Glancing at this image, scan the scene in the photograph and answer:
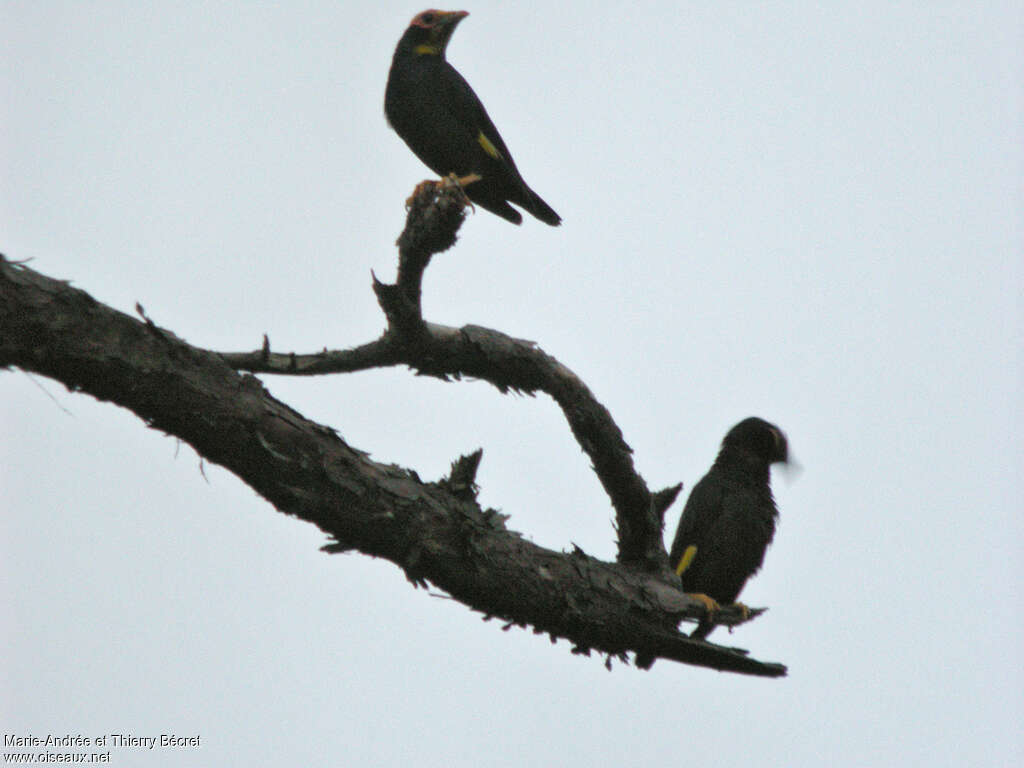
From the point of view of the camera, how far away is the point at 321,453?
3.09 m

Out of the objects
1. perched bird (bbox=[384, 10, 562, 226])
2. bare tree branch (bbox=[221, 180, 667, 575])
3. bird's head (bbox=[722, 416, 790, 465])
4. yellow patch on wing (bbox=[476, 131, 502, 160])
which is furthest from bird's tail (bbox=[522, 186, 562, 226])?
bare tree branch (bbox=[221, 180, 667, 575])

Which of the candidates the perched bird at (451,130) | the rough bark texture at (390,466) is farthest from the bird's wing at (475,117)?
the rough bark texture at (390,466)

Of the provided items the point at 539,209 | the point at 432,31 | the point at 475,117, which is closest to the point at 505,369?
the point at 539,209

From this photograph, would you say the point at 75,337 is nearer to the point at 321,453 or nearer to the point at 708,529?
the point at 321,453

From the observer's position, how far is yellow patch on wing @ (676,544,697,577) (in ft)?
20.8

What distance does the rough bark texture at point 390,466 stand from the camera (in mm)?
2781

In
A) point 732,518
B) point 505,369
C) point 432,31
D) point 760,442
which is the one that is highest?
point 432,31

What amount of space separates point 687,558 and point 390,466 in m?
3.53

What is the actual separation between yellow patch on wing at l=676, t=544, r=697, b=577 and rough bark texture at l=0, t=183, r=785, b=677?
1950 mm

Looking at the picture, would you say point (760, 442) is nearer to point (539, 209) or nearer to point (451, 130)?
point (539, 209)

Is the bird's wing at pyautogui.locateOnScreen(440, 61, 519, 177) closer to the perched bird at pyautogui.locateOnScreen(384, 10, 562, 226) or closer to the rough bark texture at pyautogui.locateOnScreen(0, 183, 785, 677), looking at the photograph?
the perched bird at pyautogui.locateOnScreen(384, 10, 562, 226)

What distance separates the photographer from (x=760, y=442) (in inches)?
263

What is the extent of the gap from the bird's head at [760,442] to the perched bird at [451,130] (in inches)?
78.5

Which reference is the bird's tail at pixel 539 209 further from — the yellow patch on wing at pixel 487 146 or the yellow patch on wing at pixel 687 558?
the yellow patch on wing at pixel 687 558
